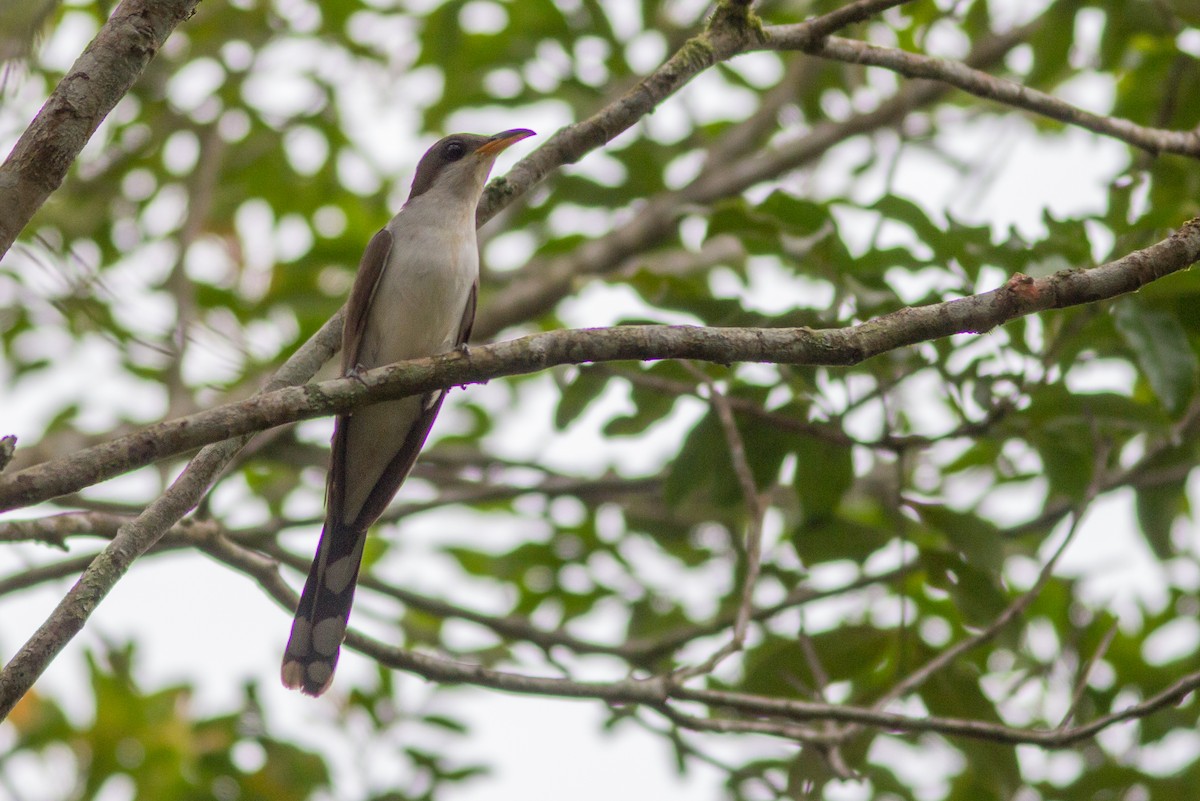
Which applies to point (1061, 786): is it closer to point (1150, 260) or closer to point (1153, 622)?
point (1153, 622)

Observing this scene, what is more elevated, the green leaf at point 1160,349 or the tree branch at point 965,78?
the tree branch at point 965,78

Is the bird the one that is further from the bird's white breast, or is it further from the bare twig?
the bare twig

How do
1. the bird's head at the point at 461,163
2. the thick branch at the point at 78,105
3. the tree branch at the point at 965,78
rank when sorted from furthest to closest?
the bird's head at the point at 461,163 → the tree branch at the point at 965,78 → the thick branch at the point at 78,105

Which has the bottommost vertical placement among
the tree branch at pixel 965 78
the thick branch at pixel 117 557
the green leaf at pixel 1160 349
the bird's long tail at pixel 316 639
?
the thick branch at pixel 117 557

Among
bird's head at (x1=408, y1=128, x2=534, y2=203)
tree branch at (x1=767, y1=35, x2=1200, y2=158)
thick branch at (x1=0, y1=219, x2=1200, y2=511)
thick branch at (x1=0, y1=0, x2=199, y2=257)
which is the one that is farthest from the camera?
bird's head at (x1=408, y1=128, x2=534, y2=203)

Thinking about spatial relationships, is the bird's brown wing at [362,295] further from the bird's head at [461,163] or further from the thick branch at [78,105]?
the thick branch at [78,105]

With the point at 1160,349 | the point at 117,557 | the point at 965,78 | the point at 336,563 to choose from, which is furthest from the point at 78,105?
the point at 1160,349

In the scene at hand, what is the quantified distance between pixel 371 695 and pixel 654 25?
4.39 metres

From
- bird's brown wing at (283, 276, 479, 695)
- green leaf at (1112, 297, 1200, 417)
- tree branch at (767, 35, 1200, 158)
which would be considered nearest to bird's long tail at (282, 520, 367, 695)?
bird's brown wing at (283, 276, 479, 695)

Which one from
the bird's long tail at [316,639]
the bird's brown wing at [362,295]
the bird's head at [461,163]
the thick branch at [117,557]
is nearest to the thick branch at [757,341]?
the thick branch at [117,557]

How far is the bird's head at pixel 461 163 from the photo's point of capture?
574 centimetres

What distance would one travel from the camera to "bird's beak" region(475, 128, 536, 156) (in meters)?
5.77

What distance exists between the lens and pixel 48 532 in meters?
4.03

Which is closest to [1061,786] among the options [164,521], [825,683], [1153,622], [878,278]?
[1153,622]
